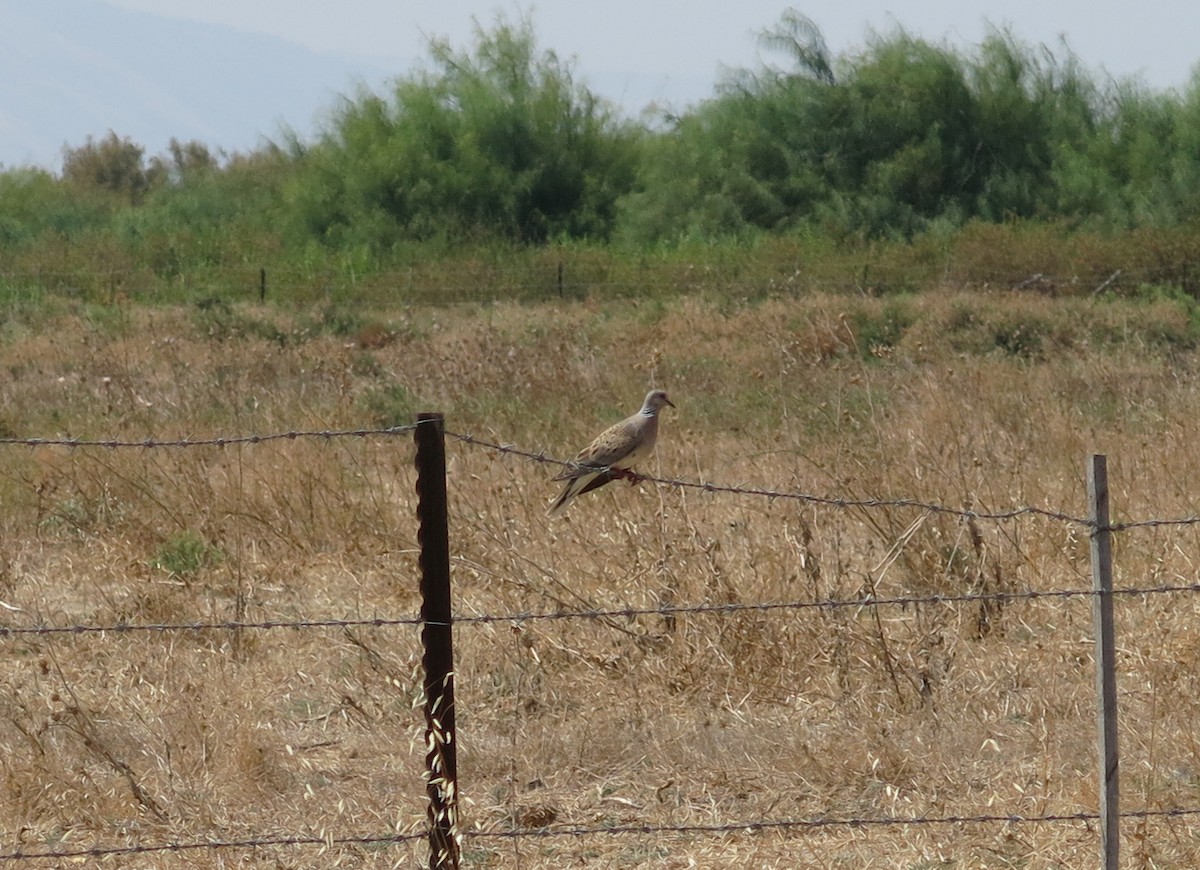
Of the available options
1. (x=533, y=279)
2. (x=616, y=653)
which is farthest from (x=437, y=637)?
(x=533, y=279)

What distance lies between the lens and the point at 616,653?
5.54m

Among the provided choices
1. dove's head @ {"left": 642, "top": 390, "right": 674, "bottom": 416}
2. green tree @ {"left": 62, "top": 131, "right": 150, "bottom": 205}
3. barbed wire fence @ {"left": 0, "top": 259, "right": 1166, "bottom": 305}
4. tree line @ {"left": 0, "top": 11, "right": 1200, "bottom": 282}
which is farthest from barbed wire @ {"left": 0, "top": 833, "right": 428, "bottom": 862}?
green tree @ {"left": 62, "top": 131, "right": 150, "bottom": 205}

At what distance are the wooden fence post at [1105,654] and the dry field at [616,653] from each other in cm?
52

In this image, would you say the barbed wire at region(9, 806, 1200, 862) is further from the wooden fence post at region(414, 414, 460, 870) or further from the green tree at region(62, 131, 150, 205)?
the green tree at region(62, 131, 150, 205)

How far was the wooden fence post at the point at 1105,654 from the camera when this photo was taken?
3316 mm

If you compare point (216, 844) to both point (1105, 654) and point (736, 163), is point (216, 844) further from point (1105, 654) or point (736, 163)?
point (736, 163)

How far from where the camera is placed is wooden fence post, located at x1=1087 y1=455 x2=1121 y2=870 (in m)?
3.32

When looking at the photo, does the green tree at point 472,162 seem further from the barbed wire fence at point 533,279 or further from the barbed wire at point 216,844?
the barbed wire at point 216,844

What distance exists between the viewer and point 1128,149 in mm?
28750

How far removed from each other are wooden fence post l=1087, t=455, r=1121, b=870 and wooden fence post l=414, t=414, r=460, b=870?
4.94 feet

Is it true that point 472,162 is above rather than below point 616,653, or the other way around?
above

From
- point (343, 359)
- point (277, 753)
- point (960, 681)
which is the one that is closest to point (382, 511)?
point (277, 753)

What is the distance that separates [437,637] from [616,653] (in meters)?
2.16

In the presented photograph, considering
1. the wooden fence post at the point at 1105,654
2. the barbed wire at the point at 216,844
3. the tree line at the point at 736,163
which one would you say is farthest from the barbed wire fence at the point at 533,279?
the wooden fence post at the point at 1105,654
